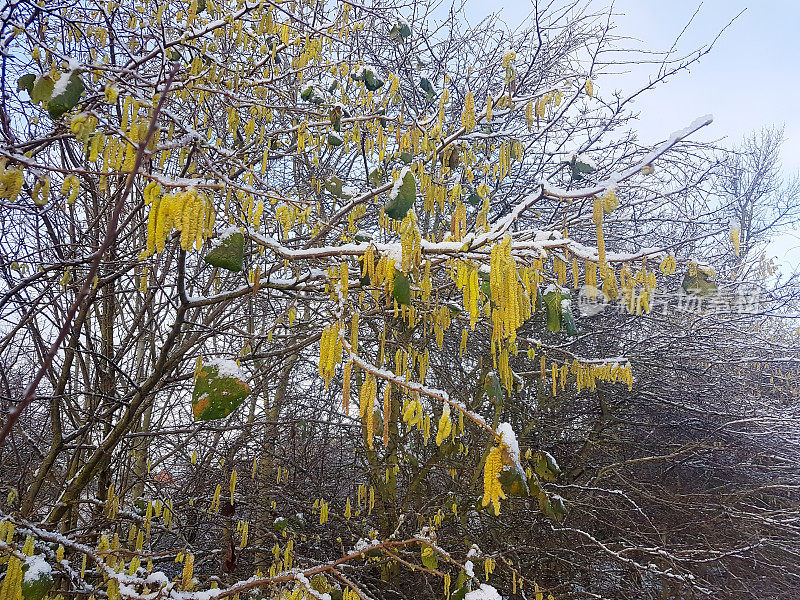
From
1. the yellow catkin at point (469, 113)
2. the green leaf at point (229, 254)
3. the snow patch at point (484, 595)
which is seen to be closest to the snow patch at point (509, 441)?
the snow patch at point (484, 595)

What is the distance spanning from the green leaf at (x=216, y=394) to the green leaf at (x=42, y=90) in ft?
3.48

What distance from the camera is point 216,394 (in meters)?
1.45

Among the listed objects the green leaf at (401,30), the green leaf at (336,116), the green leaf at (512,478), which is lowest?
the green leaf at (512,478)

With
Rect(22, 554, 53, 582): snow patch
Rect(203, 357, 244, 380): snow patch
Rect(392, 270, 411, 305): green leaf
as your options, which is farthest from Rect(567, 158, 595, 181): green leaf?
Rect(22, 554, 53, 582): snow patch

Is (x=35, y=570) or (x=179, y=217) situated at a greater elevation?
(x=179, y=217)

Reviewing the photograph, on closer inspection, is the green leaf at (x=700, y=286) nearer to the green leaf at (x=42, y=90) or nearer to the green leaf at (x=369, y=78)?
the green leaf at (x=369, y=78)

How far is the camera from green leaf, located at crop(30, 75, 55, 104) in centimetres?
160

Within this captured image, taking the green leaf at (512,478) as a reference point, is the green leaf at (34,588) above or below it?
below

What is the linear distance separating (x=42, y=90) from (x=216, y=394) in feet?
3.89

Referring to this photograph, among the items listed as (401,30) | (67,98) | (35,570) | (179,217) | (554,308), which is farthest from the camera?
(401,30)

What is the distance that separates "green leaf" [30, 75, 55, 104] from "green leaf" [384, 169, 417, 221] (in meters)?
1.19

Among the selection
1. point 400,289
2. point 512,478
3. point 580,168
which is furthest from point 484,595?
point 580,168

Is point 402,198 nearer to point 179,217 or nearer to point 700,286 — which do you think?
point 179,217

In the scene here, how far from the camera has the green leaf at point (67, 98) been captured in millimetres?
1540
